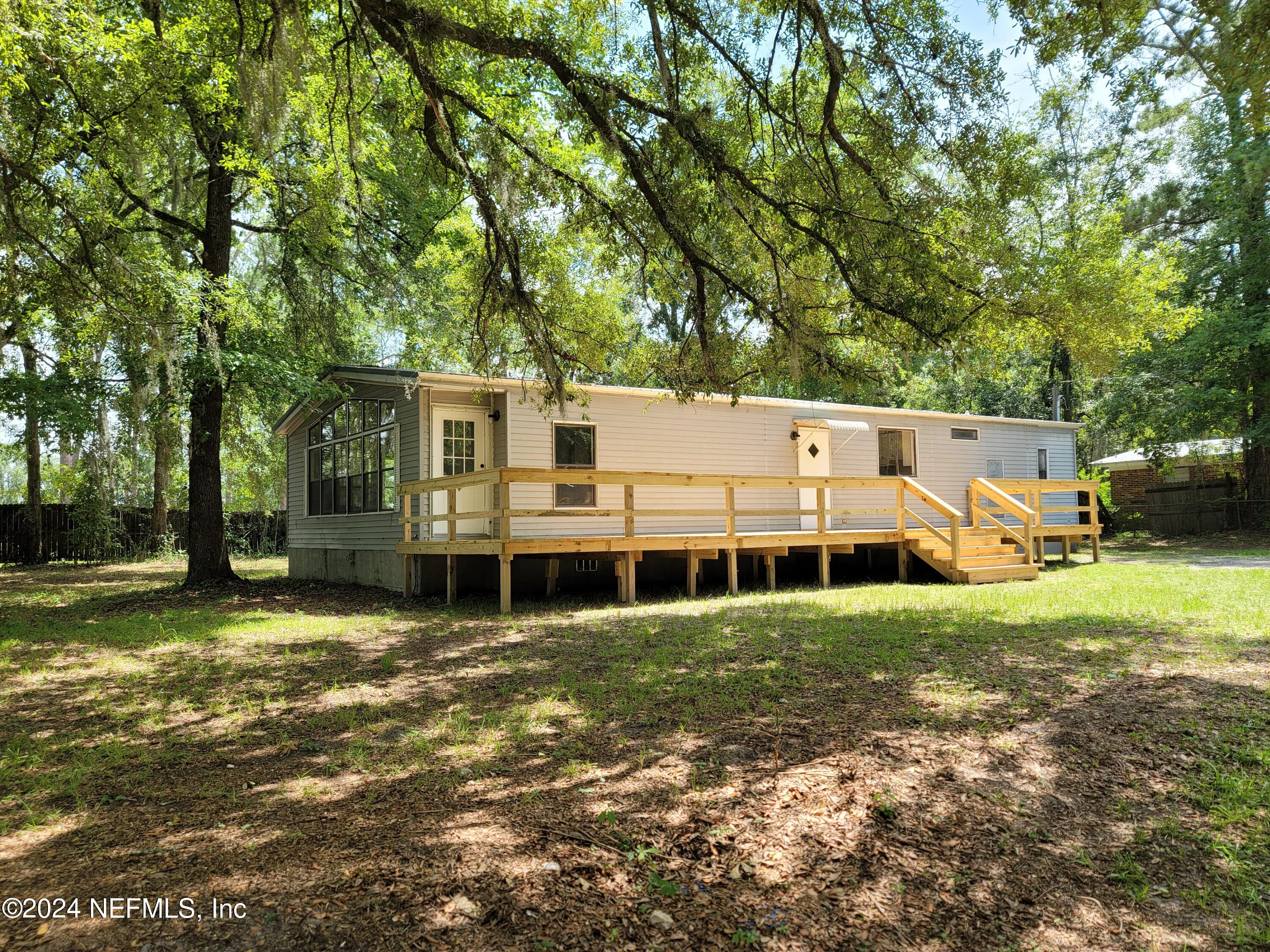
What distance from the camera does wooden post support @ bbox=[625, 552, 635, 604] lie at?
31.0ft

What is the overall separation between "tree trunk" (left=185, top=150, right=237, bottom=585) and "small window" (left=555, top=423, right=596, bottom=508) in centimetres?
524

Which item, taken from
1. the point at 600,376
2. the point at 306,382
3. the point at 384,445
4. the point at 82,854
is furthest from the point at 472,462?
the point at 600,376

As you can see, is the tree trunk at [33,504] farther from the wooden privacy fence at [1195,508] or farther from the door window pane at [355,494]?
the wooden privacy fence at [1195,508]

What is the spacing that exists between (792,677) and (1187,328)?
21340 mm

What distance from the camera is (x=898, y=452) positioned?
15453 mm

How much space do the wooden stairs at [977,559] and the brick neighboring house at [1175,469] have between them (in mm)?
13937

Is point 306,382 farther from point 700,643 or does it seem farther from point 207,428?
point 700,643

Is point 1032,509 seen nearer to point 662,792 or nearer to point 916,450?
point 916,450

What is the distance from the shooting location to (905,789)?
10.4 feet

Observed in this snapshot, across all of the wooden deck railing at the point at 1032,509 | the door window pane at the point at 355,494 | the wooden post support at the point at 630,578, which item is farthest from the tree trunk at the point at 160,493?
the wooden deck railing at the point at 1032,509

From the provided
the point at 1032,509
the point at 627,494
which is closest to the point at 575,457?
the point at 627,494

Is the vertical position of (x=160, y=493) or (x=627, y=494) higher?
(x=160, y=493)

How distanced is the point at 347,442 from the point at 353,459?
1.39ft

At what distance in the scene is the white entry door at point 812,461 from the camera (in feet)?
46.2
